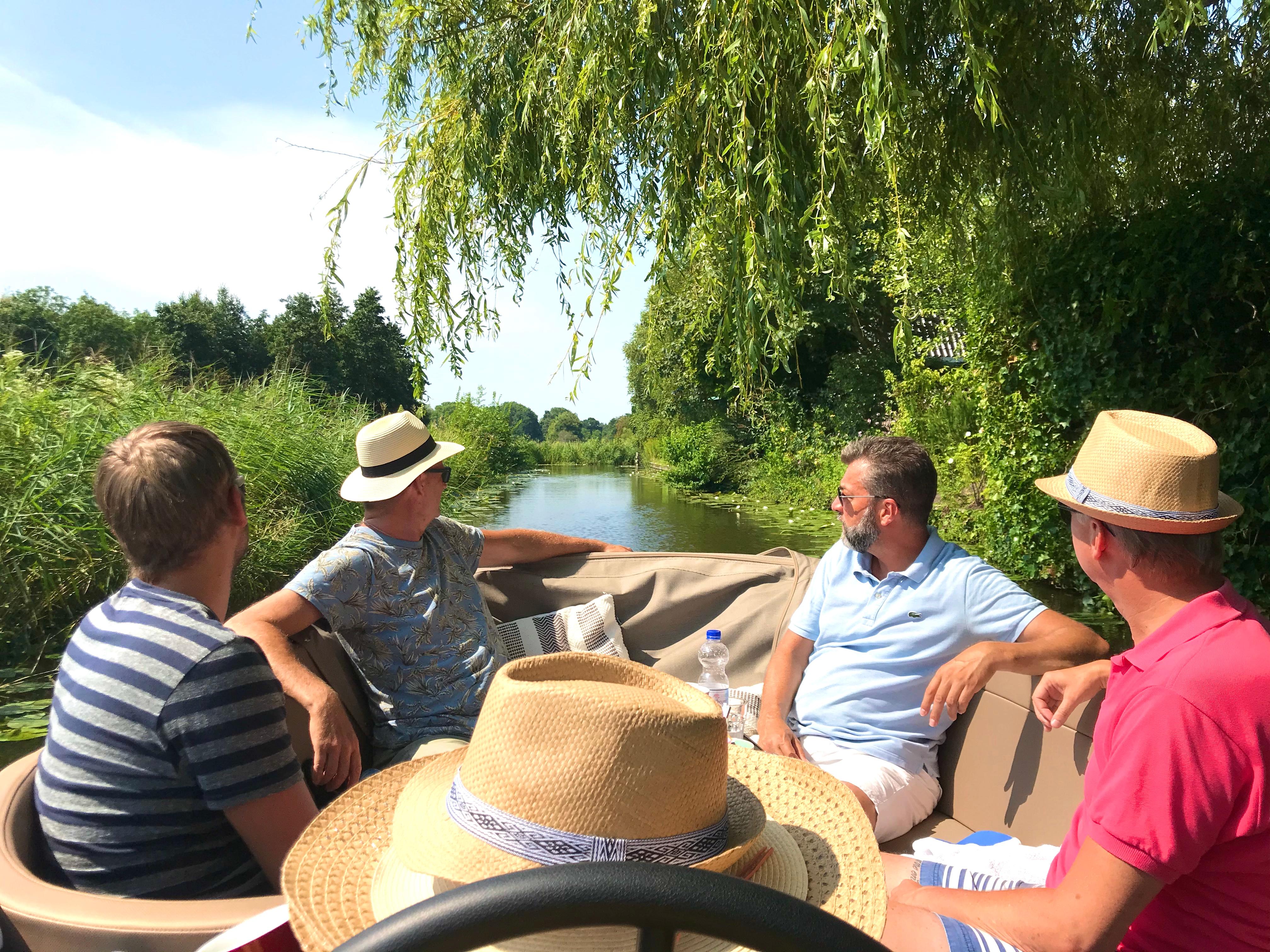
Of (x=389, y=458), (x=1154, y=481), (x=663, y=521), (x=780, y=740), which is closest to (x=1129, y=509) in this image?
(x=1154, y=481)

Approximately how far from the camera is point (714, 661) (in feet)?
10.0

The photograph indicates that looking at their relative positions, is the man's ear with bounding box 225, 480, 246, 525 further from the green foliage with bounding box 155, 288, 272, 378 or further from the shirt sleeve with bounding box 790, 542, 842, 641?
the green foliage with bounding box 155, 288, 272, 378

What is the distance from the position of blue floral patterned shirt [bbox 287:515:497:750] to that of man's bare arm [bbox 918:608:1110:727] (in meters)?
1.40

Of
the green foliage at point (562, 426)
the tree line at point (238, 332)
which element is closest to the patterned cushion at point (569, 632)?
the tree line at point (238, 332)

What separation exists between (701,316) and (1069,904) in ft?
15.7

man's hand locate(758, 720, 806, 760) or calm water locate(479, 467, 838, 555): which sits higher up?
man's hand locate(758, 720, 806, 760)

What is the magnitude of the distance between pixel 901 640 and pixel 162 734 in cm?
183

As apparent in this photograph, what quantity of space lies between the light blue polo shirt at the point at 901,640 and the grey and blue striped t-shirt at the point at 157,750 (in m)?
1.58

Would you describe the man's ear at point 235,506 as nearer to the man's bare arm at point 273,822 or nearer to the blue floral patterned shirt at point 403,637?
the man's bare arm at point 273,822

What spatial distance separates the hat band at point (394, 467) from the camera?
9.01 ft

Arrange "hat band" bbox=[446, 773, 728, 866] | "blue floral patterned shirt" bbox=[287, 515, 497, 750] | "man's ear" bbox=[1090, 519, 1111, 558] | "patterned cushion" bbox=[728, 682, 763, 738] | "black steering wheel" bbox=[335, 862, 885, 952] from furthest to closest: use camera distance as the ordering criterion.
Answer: "patterned cushion" bbox=[728, 682, 763, 738], "blue floral patterned shirt" bbox=[287, 515, 497, 750], "man's ear" bbox=[1090, 519, 1111, 558], "hat band" bbox=[446, 773, 728, 866], "black steering wheel" bbox=[335, 862, 885, 952]

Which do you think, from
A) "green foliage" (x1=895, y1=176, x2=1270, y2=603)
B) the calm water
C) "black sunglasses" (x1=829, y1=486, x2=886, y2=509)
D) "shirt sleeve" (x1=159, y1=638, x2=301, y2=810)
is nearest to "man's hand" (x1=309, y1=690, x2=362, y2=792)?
"shirt sleeve" (x1=159, y1=638, x2=301, y2=810)

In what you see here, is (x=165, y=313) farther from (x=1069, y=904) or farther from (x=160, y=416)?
(x=1069, y=904)

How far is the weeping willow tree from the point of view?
3.37 m
